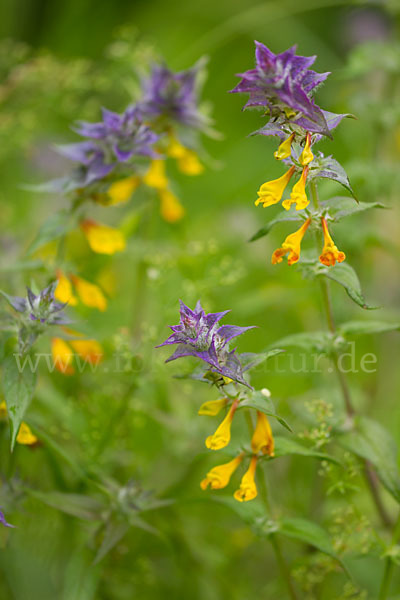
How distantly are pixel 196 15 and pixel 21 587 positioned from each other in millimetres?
1433

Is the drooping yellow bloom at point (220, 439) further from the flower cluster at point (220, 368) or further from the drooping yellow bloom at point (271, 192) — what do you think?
the drooping yellow bloom at point (271, 192)

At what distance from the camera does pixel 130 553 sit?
0.68m

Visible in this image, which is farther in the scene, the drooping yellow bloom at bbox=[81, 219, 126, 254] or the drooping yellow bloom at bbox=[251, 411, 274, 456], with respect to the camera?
the drooping yellow bloom at bbox=[81, 219, 126, 254]

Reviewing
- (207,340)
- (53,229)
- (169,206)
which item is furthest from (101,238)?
(207,340)

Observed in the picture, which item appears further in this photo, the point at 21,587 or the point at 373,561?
the point at 373,561

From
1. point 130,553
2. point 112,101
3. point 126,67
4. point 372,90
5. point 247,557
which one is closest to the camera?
point 130,553

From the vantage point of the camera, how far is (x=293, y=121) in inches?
16.7

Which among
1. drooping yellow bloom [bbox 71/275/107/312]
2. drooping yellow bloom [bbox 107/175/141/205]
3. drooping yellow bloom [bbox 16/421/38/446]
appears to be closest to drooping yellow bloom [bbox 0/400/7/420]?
drooping yellow bloom [bbox 16/421/38/446]

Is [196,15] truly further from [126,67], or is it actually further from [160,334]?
[160,334]

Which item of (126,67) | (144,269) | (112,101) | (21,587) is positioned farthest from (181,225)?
(112,101)

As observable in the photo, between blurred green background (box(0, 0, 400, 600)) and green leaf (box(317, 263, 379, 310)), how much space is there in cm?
17

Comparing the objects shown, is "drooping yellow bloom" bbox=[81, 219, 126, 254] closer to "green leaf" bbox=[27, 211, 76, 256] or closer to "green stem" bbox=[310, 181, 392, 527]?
"green leaf" bbox=[27, 211, 76, 256]

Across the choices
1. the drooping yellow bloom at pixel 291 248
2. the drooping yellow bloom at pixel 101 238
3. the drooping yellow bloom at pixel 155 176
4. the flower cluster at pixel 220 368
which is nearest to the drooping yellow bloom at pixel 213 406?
the flower cluster at pixel 220 368

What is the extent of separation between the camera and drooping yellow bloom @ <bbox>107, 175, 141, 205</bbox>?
70 cm
